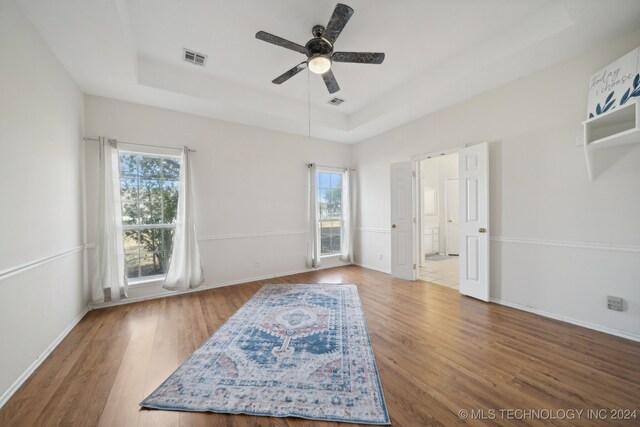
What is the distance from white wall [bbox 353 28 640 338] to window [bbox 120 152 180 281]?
4670 millimetres

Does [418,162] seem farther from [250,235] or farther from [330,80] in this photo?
[250,235]

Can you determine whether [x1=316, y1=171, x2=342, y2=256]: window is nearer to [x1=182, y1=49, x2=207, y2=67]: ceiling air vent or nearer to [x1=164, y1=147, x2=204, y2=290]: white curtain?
[x1=164, y1=147, x2=204, y2=290]: white curtain

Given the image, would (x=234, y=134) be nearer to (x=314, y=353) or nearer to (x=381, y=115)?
(x=381, y=115)

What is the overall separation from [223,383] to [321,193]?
13.6ft

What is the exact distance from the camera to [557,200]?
9.06 ft

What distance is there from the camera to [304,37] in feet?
8.72

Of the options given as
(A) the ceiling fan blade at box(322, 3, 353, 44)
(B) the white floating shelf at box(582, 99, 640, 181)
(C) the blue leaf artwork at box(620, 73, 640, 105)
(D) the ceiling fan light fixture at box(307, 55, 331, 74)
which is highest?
(A) the ceiling fan blade at box(322, 3, 353, 44)

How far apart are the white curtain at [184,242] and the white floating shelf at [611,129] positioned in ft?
16.3

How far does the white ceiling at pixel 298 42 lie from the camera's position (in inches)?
Answer: 85.7

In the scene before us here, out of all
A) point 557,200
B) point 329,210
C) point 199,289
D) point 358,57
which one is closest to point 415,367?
point 557,200

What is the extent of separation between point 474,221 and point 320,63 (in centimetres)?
295

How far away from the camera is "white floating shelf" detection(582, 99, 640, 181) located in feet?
6.73

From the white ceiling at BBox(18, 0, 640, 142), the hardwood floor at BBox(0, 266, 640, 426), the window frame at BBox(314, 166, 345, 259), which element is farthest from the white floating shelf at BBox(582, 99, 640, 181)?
the window frame at BBox(314, 166, 345, 259)

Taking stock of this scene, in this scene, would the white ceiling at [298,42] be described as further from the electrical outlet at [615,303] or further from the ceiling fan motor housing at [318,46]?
the electrical outlet at [615,303]
